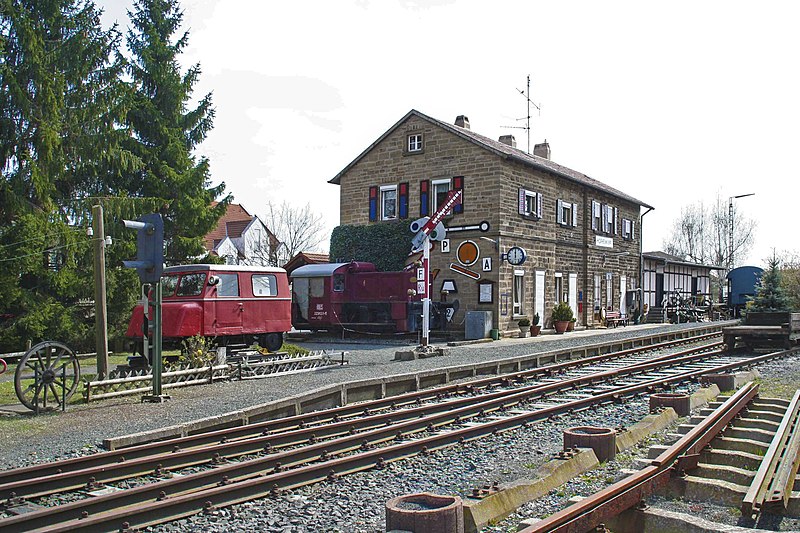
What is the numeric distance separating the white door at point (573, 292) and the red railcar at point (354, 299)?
751cm

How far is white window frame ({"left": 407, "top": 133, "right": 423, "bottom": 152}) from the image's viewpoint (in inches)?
1166

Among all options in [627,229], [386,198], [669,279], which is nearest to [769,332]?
[386,198]

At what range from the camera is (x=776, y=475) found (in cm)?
594

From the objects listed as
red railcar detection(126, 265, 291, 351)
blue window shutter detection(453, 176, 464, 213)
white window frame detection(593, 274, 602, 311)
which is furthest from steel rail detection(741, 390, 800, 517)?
white window frame detection(593, 274, 602, 311)

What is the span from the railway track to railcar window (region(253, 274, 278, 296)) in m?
6.59

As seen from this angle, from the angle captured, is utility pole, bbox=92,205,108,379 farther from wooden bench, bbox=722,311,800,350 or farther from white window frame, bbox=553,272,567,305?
white window frame, bbox=553,272,567,305

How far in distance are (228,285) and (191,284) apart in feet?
2.65

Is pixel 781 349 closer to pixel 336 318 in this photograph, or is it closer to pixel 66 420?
pixel 336 318

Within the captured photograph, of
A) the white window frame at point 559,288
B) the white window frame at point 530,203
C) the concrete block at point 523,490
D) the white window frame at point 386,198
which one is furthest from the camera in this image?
the white window frame at point 559,288

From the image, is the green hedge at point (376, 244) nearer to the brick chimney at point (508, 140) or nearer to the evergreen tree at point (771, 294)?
the brick chimney at point (508, 140)

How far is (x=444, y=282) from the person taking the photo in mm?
27766

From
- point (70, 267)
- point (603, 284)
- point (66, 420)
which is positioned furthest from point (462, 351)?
point (603, 284)

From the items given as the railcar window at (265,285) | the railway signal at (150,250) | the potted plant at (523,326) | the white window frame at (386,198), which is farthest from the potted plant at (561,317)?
the railway signal at (150,250)

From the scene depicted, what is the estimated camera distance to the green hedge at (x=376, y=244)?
28.8 m
